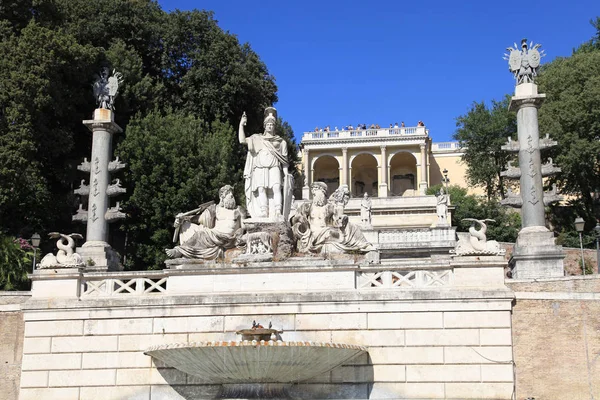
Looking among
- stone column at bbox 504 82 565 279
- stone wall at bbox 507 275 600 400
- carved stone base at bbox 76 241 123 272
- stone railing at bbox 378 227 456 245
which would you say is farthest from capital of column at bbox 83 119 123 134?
stone wall at bbox 507 275 600 400

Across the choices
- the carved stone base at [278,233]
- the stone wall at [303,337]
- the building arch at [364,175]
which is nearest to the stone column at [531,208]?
the stone wall at [303,337]

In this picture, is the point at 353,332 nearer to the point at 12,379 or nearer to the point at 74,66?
the point at 12,379

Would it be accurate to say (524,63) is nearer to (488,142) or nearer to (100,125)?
(100,125)

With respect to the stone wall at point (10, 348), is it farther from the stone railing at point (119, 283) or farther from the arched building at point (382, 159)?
the arched building at point (382, 159)

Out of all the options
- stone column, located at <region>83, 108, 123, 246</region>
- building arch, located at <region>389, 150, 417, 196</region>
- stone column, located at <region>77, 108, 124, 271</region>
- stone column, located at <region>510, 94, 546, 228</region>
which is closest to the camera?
stone column, located at <region>510, 94, 546, 228</region>

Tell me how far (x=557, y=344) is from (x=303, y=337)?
6.74 metres

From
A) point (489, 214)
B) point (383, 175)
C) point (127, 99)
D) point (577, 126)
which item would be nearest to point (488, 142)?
point (489, 214)

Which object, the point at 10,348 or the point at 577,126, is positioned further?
the point at 577,126

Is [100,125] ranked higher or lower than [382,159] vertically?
lower

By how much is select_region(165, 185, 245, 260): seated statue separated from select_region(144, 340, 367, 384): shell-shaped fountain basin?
3.06 m

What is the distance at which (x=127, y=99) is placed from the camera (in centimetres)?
3578

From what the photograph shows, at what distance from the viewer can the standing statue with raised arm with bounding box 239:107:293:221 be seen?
68.0 ft

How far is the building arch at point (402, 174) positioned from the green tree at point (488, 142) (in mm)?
17083

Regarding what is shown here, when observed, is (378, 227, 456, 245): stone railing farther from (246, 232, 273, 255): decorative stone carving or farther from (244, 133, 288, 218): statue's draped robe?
(246, 232, 273, 255): decorative stone carving
